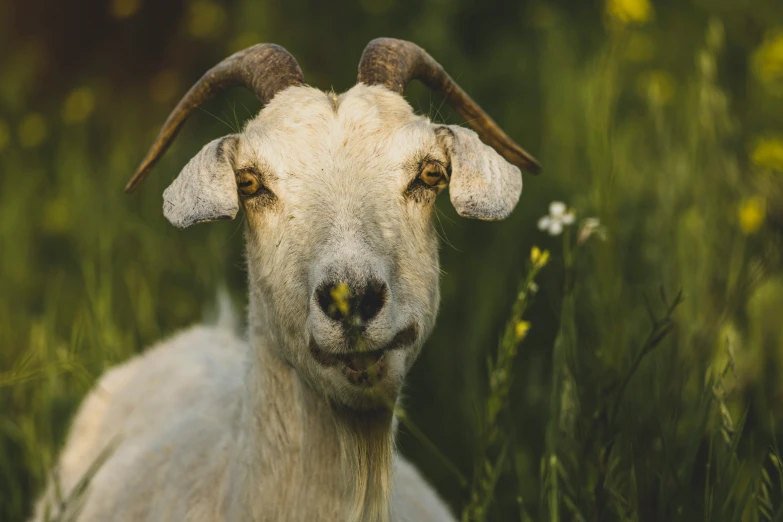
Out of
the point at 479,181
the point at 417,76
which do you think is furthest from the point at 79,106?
the point at 479,181

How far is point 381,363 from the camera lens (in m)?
→ 2.55

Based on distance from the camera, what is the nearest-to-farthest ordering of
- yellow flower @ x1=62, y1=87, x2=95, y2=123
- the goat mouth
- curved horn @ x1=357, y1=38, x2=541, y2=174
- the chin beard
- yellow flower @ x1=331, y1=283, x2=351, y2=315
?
yellow flower @ x1=331, y1=283, x2=351, y2=315 → the goat mouth → the chin beard → curved horn @ x1=357, y1=38, x2=541, y2=174 → yellow flower @ x1=62, y1=87, x2=95, y2=123

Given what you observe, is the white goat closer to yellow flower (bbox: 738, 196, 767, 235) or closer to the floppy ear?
the floppy ear

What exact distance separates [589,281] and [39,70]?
617cm

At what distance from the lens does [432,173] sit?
2.86 meters

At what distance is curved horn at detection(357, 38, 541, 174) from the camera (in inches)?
122

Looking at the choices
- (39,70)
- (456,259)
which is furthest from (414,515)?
(39,70)

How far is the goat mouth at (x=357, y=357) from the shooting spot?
252 cm

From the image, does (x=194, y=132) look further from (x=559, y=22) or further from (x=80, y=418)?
(x=80, y=418)

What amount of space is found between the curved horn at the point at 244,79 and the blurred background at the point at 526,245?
433 mm

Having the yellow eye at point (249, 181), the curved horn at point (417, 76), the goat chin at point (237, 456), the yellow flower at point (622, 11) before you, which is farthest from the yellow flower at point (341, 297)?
the yellow flower at point (622, 11)

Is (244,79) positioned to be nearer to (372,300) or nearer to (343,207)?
(343,207)

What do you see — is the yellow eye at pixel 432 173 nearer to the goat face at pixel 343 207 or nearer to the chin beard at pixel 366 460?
the goat face at pixel 343 207

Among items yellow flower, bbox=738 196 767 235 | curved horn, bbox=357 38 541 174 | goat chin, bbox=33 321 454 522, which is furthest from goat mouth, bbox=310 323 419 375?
yellow flower, bbox=738 196 767 235
